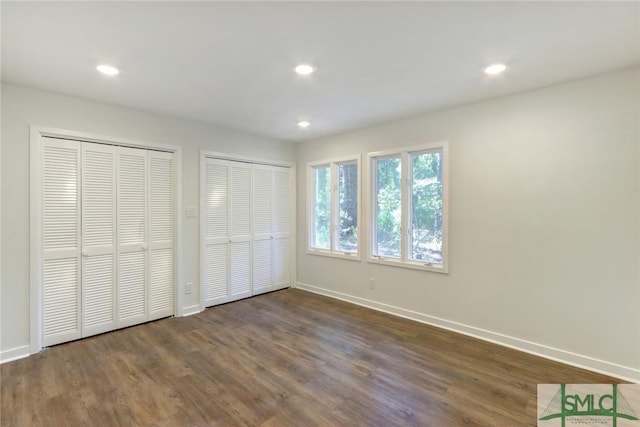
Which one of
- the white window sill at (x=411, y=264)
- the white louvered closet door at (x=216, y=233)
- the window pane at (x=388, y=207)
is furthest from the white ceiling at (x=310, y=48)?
the white window sill at (x=411, y=264)

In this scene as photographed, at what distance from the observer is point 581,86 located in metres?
2.62

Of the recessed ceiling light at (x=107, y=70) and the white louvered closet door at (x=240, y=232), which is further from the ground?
the recessed ceiling light at (x=107, y=70)

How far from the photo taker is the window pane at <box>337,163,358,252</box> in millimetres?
4418

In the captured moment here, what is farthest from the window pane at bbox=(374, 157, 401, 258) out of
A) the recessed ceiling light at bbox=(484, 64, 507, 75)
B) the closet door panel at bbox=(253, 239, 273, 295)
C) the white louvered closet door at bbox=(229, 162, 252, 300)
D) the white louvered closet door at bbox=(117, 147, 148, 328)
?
the white louvered closet door at bbox=(117, 147, 148, 328)

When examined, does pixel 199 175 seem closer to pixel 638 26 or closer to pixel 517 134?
pixel 517 134

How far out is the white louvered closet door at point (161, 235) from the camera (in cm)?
366

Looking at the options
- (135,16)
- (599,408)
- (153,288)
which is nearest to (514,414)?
(599,408)

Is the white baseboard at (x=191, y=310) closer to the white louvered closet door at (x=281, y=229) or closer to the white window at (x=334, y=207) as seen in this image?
the white louvered closet door at (x=281, y=229)

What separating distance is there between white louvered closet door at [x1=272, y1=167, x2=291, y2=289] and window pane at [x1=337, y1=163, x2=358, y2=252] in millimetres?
1009

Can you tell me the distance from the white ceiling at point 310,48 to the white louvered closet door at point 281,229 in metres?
1.93

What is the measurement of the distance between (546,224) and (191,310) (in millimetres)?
4122

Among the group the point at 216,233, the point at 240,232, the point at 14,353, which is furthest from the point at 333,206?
the point at 14,353

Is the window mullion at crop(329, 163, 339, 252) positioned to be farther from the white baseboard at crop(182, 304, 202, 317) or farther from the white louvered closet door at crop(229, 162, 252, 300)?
the white baseboard at crop(182, 304, 202, 317)

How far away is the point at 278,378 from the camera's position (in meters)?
2.45
